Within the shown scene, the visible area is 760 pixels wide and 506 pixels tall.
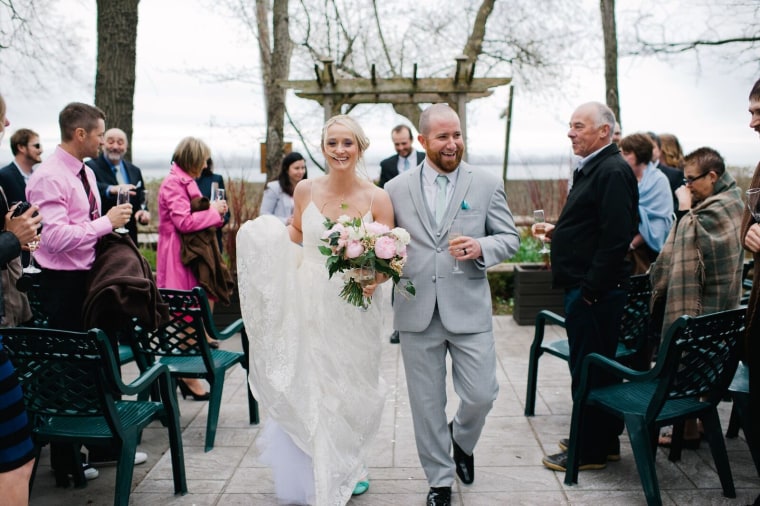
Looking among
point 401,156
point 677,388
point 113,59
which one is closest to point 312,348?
point 677,388

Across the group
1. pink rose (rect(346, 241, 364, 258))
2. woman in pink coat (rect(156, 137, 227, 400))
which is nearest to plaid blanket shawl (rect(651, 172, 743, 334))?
pink rose (rect(346, 241, 364, 258))

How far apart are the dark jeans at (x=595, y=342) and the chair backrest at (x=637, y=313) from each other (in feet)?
1.96

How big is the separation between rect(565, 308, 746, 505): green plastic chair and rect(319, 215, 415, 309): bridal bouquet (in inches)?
54.4

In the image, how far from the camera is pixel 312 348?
3.89 meters

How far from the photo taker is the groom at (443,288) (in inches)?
152

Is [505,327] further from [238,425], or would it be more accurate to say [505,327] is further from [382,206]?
[382,206]

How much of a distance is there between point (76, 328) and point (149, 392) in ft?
3.00

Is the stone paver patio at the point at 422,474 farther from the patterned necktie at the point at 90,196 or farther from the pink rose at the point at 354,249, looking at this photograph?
the patterned necktie at the point at 90,196

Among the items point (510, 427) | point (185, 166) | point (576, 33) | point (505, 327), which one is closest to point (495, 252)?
point (510, 427)

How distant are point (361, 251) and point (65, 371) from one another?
62.8 inches

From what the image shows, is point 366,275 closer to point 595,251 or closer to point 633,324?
point 595,251

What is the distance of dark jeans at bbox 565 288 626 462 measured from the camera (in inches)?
169

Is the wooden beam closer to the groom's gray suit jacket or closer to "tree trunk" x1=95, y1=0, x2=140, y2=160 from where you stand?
"tree trunk" x1=95, y1=0, x2=140, y2=160

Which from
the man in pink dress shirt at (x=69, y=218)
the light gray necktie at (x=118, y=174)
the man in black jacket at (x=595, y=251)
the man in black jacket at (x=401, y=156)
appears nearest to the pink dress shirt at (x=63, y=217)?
the man in pink dress shirt at (x=69, y=218)
